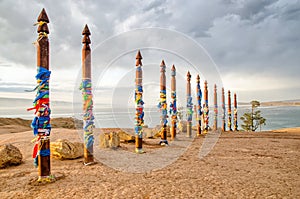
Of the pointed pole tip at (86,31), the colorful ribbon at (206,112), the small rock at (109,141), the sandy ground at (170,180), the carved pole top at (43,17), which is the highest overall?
the pointed pole tip at (86,31)

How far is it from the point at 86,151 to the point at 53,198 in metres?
2.41

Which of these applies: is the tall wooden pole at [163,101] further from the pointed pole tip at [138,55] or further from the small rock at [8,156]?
the small rock at [8,156]

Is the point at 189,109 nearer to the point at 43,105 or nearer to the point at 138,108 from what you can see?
the point at 138,108

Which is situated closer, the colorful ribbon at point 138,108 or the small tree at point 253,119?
the colorful ribbon at point 138,108

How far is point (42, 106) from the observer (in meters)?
5.08

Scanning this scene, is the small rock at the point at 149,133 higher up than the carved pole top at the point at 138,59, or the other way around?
the carved pole top at the point at 138,59

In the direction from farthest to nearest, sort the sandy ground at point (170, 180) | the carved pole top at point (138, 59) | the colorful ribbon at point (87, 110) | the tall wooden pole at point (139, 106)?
the carved pole top at point (138, 59), the tall wooden pole at point (139, 106), the colorful ribbon at point (87, 110), the sandy ground at point (170, 180)

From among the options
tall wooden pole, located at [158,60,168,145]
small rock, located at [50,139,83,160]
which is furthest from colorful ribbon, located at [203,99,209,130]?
small rock, located at [50,139,83,160]

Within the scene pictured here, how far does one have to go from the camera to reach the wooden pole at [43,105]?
501 centimetres

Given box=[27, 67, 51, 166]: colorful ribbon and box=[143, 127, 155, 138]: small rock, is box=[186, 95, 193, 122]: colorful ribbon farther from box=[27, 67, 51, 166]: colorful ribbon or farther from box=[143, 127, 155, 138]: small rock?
box=[27, 67, 51, 166]: colorful ribbon

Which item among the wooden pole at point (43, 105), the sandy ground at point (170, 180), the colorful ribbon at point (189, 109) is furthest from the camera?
the colorful ribbon at point (189, 109)

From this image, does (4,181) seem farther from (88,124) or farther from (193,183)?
(193,183)

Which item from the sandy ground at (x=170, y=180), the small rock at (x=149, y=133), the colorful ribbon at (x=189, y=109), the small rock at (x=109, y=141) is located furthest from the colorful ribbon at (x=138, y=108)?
the colorful ribbon at (x=189, y=109)

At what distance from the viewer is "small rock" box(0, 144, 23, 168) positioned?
20.2 feet
